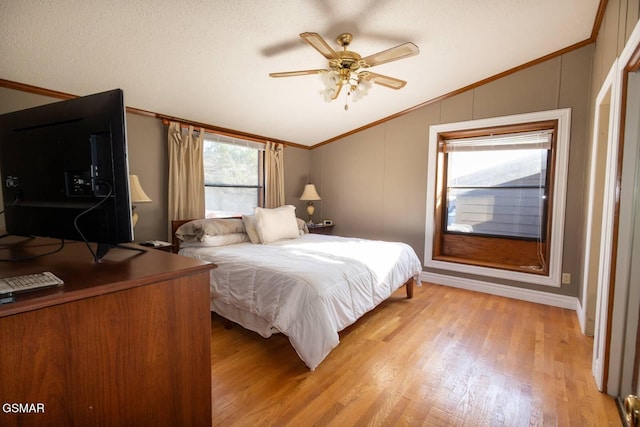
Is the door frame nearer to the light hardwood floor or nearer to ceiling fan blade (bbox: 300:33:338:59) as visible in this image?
the light hardwood floor

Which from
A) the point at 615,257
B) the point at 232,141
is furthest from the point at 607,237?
the point at 232,141

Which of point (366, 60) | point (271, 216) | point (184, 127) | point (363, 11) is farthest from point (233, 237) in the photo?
point (363, 11)

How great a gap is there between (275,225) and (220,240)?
623 millimetres

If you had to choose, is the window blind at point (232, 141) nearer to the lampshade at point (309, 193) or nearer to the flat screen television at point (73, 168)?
the lampshade at point (309, 193)

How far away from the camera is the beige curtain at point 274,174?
4.37m

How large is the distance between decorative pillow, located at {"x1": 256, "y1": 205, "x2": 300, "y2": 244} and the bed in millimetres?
12

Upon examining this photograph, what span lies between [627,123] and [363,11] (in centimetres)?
179

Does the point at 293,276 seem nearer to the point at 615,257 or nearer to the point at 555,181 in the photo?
the point at 615,257

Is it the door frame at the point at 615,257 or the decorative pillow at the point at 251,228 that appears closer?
the door frame at the point at 615,257

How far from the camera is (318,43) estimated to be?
77.3 inches

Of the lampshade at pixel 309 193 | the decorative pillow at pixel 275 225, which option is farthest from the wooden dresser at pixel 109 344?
the lampshade at pixel 309 193

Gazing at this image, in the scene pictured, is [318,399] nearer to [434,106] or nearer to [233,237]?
[233,237]

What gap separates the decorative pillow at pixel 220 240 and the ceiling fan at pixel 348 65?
5.57ft

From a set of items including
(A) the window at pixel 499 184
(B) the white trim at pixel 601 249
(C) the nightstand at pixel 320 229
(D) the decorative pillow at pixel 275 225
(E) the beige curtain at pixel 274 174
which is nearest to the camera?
(B) the white trim at pixel 601 249
